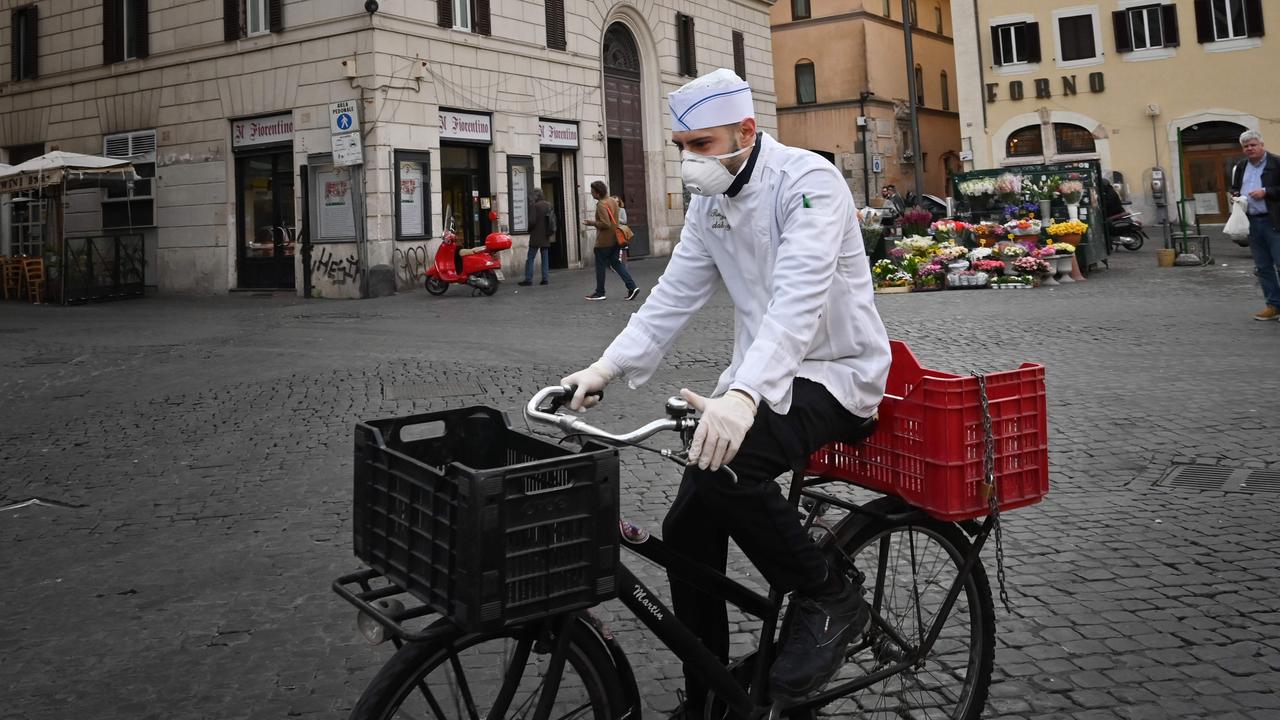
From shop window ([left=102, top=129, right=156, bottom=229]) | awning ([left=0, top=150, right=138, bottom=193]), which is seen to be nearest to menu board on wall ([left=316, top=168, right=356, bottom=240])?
awning ([left=0, top=150, right=138, bottom=193])

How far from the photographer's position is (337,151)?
69.9ft

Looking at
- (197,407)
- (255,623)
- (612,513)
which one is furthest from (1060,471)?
(197,407)

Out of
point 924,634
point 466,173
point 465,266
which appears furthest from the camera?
point 466,173

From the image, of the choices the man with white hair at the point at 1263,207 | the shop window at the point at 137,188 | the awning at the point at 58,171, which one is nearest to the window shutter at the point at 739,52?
the shop window at the point at 137,188

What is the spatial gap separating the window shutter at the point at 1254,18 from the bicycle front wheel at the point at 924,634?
122 feet

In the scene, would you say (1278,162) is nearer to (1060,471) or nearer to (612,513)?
(1060,471)

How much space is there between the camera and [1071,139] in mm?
37719

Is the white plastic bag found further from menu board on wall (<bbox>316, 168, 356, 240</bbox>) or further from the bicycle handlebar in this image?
menu board on wall (<bbox>316, 168, 356, 240</bbox>)

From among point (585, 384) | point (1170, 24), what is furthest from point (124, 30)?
point (1170, 24)

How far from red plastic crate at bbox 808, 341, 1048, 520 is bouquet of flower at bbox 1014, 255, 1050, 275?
15783mm

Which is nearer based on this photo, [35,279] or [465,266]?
[465,266]

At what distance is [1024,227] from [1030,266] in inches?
42.6

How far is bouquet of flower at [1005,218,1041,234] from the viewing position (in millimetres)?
18844

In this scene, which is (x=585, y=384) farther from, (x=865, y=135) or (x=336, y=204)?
(x=865, y=135)
